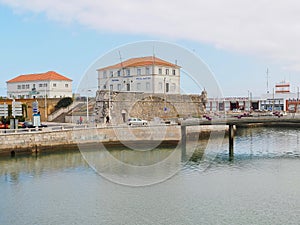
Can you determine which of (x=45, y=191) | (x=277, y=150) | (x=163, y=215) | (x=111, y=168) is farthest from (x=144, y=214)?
(x=277, y=150)

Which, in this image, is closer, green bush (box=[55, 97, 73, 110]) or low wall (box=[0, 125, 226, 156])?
low wall (box=[0, 125, 226, 156])

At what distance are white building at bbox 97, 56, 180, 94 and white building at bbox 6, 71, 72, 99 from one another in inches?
371

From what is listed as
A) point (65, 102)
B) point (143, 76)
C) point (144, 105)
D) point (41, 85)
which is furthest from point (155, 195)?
point (41, 85)

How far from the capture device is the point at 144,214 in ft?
63.4

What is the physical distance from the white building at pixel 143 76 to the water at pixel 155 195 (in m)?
35.0

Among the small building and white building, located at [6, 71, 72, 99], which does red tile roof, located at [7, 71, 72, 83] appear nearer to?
white building, located at [6, 71, 72, 99]

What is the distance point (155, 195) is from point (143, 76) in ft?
152

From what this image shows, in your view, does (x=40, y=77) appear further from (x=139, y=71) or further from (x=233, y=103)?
(x=233, y=103)

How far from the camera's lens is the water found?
62.1ft

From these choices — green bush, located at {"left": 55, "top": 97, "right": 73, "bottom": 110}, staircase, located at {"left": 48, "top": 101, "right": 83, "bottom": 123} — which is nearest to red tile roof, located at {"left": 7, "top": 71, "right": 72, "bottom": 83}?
green bush, located at {"left": 55, "top": 97, "right": 73, "bottom": 110}

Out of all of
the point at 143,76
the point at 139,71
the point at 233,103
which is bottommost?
the point at 233,103

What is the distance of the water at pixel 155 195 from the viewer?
18.9 m

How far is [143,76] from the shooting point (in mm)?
67812

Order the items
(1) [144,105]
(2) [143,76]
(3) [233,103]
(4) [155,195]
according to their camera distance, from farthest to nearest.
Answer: (3) [233,103]
(2) [143,76]
(1) [144,105]
(4) [155,195]
